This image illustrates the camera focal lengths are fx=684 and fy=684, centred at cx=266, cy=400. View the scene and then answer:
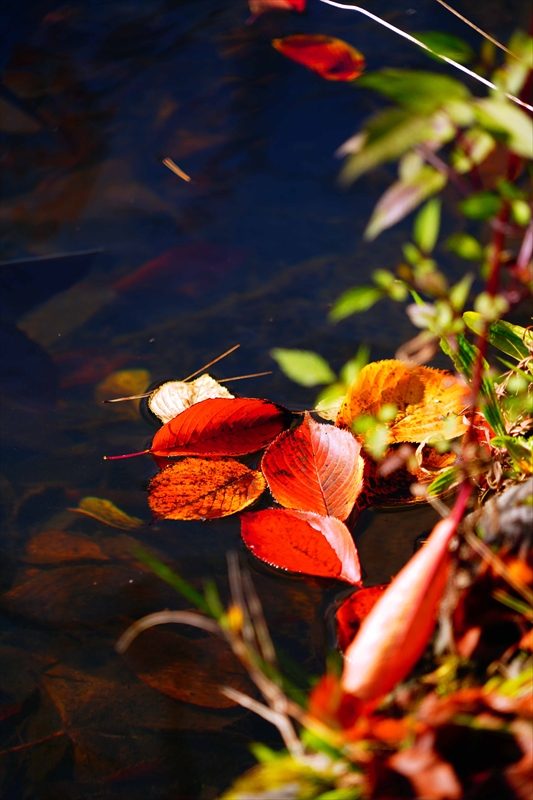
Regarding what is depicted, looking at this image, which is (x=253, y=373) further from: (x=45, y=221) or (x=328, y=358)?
(x=45, y=221)

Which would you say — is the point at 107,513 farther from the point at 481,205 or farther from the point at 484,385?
the point at 481,205

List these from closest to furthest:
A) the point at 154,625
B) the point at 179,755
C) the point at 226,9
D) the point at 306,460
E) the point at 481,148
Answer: the point at 481,148, the point at 179,755, the point at 154,625, the point at 306,460, the point at 226,9

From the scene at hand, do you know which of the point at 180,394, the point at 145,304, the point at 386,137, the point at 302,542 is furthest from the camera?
the point at 145,304

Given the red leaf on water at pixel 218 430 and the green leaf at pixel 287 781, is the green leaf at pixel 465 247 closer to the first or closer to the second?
the green leaf at pixel 287 781

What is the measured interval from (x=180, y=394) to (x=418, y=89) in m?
1.04

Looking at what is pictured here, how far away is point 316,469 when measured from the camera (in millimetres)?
1275

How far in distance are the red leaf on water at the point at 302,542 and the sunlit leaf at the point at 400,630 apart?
33 cm

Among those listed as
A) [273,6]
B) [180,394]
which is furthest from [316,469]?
[273,6]

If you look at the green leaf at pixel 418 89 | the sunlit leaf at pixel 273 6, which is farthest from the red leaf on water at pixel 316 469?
the sunlit leaf at pixel 273 6

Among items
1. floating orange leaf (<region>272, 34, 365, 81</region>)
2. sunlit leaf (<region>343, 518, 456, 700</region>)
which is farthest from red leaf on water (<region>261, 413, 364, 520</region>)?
floating orange leaf (<region>272, 34, 365, 81</region>)

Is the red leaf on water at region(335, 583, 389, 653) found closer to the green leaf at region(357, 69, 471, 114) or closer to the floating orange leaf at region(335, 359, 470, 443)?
the floating orange leaf at region(335, 359, 470, 443)

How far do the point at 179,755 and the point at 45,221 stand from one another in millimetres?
1558

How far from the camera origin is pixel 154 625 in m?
1.18

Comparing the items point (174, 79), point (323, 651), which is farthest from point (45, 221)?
point (323, 651)
